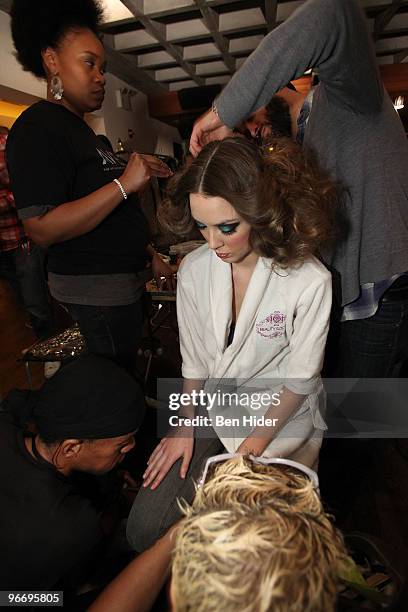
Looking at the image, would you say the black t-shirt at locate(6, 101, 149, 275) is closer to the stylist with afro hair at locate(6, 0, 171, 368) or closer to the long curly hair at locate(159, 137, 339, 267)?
the stylist with afro hair at locate(6, 0, 171, 368)

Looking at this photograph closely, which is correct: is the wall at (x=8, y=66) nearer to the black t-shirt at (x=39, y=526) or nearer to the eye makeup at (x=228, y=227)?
the eye makeup at (x=228, y=227)

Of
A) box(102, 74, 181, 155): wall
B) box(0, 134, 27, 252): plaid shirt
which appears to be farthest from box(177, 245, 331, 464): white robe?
box(102, 74, 181, 155): wall

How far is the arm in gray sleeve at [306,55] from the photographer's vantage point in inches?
23.2

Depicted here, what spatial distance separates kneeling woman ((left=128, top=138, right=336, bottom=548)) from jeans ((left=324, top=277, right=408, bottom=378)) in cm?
13

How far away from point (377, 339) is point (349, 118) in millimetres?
570

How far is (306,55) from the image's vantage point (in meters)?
0.60

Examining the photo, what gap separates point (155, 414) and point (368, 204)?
1580mm

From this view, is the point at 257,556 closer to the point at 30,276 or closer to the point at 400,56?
the point at 30,276

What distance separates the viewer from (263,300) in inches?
38.1

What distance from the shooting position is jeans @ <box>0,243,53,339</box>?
2.72 m

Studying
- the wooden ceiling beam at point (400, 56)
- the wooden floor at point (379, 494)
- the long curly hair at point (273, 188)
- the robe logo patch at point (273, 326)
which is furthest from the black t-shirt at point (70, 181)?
the wooden ceiling beam at point (400, 56)

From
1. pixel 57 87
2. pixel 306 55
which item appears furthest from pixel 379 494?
pixel 57 87

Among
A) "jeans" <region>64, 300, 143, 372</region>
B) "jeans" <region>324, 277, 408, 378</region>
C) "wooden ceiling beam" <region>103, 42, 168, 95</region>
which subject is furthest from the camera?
"wooden ceiling beam" <region>103, 42, 168, 95</region>

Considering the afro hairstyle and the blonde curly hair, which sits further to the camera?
the afro hairstyle
